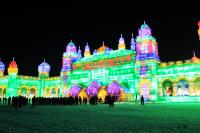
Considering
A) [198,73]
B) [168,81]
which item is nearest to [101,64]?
[168,81]

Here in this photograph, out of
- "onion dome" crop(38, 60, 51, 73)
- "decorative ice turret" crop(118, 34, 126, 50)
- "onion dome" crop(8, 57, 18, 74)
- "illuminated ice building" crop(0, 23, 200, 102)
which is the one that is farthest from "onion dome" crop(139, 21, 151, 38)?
"onion dome" crop(8, 57, 18, 74)

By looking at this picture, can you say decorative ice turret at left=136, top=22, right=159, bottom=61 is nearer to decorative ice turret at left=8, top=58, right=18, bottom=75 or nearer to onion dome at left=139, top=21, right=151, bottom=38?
onion dome at left=139, top=21, right=151, bottom=38

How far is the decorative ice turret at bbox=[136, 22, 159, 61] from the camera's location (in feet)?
168

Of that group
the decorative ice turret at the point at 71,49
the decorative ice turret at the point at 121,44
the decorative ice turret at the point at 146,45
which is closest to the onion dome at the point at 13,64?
the decorative ice turret at the point at 71,49

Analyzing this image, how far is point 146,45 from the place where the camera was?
51906mm

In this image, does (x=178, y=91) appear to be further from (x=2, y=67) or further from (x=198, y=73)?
(x=2, y=67)

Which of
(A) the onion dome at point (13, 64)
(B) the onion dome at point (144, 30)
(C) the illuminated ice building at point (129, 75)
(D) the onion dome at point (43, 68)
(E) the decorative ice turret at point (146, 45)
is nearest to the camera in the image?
(C) the illuminated ice building at point (129, 75)

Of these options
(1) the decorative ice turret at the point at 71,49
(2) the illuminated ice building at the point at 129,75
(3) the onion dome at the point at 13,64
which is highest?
(1) the decorative ice turret at the point at 71,49

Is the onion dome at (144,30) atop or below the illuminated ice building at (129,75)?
atop

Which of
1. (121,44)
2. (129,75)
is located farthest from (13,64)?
(129,75)

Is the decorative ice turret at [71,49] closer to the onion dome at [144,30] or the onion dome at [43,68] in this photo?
the onion dome at [43,68]

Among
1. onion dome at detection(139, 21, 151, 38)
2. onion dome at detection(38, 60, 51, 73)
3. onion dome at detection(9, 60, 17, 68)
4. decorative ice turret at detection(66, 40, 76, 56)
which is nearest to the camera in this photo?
onion dome at detection(139, 21, 151, 38)

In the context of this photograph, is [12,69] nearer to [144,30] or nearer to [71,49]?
[71,49]

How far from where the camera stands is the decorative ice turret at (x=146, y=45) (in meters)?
51.2
